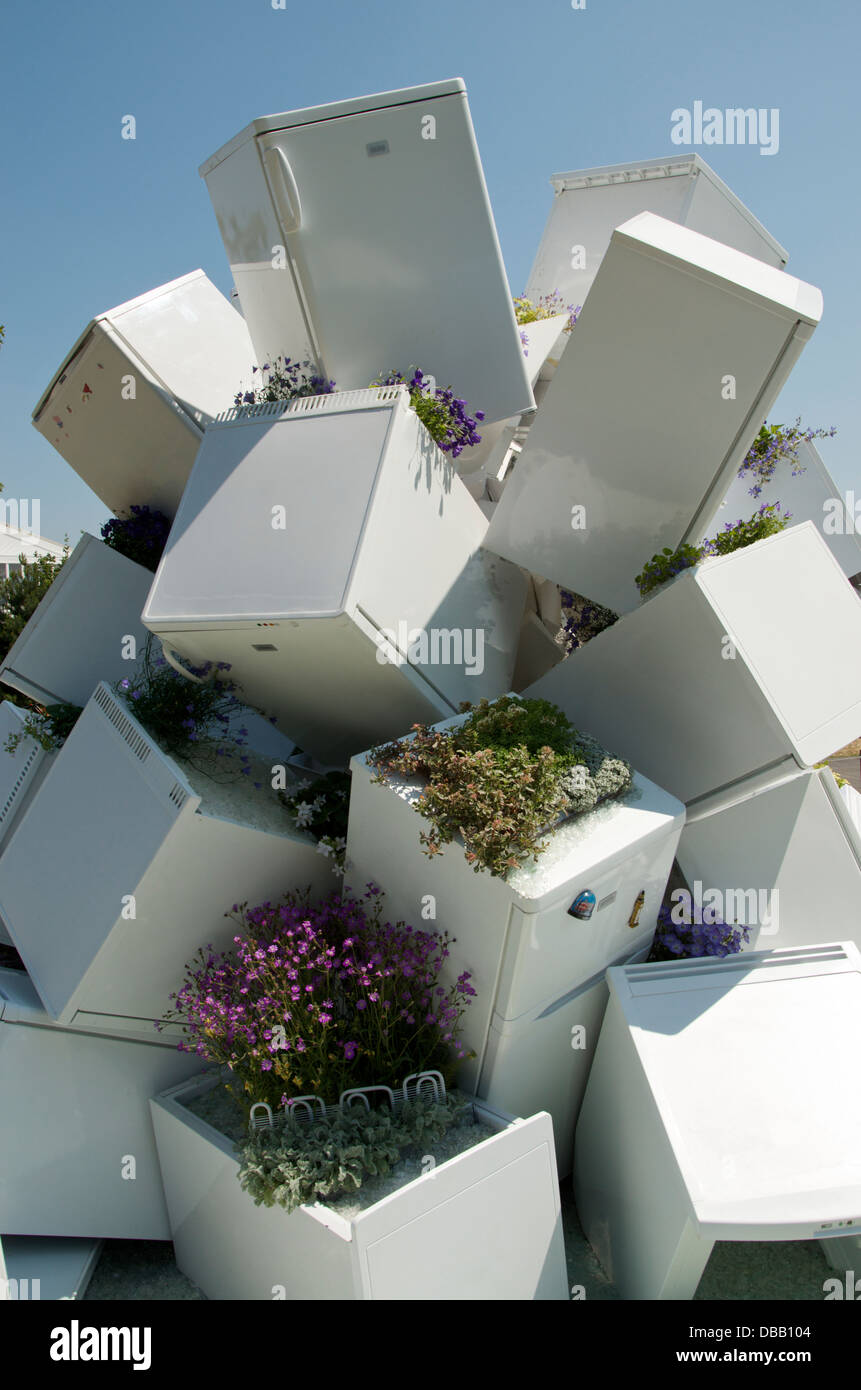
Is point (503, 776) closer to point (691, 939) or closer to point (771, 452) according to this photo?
point (691, 939)

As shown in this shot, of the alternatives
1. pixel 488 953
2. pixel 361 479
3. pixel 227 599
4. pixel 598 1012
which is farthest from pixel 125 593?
pixel 598 1012

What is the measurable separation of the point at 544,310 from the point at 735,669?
541cm

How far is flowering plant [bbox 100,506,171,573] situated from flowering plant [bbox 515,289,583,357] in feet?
11.1

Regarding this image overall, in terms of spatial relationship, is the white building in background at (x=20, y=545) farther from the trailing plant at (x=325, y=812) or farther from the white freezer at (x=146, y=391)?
the trailing plant at (x=325, y=812)

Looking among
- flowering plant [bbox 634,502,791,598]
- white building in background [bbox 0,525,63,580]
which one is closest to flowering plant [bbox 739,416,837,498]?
flowering plant [bbox 634,502,791,598]

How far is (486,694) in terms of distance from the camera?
199 inches

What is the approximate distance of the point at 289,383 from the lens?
5273 millimetres

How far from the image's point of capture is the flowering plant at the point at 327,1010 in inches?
131

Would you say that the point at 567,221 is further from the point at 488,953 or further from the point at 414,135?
the point at 488,953

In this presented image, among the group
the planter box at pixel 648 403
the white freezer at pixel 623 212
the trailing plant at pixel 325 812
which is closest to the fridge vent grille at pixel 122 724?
the trailing plant at pixel 325 812

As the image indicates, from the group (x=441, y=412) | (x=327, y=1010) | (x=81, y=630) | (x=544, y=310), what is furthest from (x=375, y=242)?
(x=327, y=1010)

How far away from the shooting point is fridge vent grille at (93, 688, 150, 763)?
4.02 m

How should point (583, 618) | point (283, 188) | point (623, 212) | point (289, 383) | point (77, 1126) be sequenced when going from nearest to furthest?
point (77, 1126) → point (283, 188) → point (289, 383) → point (583, 618) → point (623, 212)
